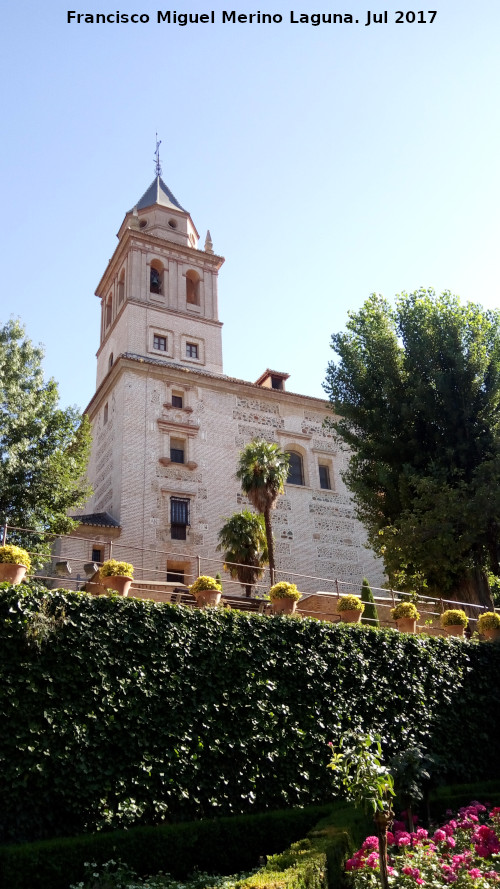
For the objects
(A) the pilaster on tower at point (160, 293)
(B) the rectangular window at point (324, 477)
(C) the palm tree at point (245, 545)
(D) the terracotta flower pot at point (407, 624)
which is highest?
(A) the pilaster on tower at point (160, 293)

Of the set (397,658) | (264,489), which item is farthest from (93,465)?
(397,658)

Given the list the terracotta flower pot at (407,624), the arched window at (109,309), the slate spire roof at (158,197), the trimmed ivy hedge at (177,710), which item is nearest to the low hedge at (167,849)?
the trimmed ivy hedge at (177,710)

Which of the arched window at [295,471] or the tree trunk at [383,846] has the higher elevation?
the arched window at [295,471]

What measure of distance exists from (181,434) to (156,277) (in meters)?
8.08

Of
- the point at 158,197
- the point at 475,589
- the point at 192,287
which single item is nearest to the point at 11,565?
the point at 475,589

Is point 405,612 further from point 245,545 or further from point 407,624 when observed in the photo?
point 245,545

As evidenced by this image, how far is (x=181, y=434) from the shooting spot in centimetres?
2569

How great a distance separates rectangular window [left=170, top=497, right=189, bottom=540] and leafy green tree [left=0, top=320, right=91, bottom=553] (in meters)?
4.82

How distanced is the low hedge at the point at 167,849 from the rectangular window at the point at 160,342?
65.7 ft

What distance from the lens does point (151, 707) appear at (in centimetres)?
1004

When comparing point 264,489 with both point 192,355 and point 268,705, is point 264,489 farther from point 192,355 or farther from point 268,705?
point 268,705

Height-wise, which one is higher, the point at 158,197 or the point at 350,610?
the point at 158,197

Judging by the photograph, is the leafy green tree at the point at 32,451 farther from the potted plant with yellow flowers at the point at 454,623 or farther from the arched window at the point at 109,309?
the arched window at the point at 109,309

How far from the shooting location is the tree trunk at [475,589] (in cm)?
1817
